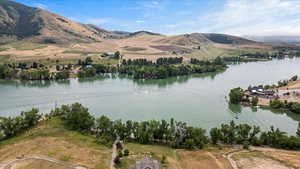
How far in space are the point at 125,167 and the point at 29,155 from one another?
599 inches

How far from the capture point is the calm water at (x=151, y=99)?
4934 centimetres

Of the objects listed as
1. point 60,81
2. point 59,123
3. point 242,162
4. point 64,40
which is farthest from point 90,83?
point 64,40

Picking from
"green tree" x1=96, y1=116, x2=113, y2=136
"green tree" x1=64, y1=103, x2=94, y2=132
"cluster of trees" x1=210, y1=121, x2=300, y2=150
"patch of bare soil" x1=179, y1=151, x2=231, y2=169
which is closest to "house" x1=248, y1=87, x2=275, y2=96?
"cluster of trees" x1=210, y1=121, x2=300, y2=150

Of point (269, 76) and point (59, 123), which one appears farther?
point (269, 76)

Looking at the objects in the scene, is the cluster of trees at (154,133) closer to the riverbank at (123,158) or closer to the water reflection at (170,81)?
the riverbank at (123,158)

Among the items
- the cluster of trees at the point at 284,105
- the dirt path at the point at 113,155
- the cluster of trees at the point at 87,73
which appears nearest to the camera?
the dirt path at the point at 113,155

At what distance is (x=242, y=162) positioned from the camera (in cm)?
2956

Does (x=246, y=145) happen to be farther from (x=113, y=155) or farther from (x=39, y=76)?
(x=39, y=76)

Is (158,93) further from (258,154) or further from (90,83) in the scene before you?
(258,154)

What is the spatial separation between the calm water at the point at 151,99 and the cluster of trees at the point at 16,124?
14.0m

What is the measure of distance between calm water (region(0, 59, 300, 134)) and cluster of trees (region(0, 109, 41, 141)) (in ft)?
46.0

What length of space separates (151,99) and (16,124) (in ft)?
120

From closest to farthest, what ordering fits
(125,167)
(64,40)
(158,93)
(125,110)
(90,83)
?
(125,167) → (125,110) → (158,93) → (90,83) → (64,40)

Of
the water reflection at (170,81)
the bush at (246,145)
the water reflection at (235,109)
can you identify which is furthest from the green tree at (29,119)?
the water reflection at (170,81)
